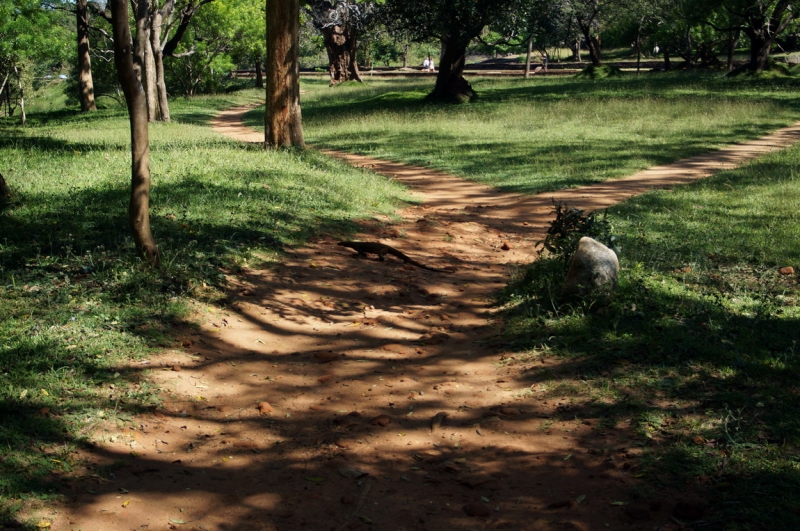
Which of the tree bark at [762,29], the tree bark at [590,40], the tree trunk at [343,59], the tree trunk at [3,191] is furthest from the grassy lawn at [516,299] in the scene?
the tree trunk at [343,59]

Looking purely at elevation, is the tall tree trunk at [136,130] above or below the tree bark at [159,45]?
below

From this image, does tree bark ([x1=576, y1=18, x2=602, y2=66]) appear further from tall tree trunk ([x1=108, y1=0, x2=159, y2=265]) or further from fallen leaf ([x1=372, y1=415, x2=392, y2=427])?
fallen leaf ([x1=372, y1=415, x2=392, y2=427])

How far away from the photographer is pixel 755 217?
9.92 metres

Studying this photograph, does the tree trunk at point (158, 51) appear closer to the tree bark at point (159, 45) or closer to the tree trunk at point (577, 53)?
the tree bark at point (159, 45)

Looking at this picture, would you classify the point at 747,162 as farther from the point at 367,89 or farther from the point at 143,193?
the point at 367,89

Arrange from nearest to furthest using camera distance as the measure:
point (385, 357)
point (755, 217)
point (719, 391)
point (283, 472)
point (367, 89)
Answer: point (283, 472) < point (719, 391) < point (385, 357) < point (755, 217) < point (367, 89)

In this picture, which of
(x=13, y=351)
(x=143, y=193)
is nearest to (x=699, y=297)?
(x=143, y=193)

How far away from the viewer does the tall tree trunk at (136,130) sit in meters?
6.25

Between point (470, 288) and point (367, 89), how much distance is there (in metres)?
30.0

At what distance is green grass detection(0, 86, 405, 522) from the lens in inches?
182

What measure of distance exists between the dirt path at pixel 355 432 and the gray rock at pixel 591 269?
901 millimetres

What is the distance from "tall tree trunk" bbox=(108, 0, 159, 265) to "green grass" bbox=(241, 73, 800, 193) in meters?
7.55

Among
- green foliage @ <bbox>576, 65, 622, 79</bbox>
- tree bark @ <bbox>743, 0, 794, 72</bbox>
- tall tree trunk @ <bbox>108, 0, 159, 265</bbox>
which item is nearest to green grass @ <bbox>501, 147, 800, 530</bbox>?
tall tree trunk @ <bbox>108, 0, 159, 265</bbox>

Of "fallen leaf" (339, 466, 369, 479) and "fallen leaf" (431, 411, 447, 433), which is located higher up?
"fallen leaf" (431, 411, 447, 433)
